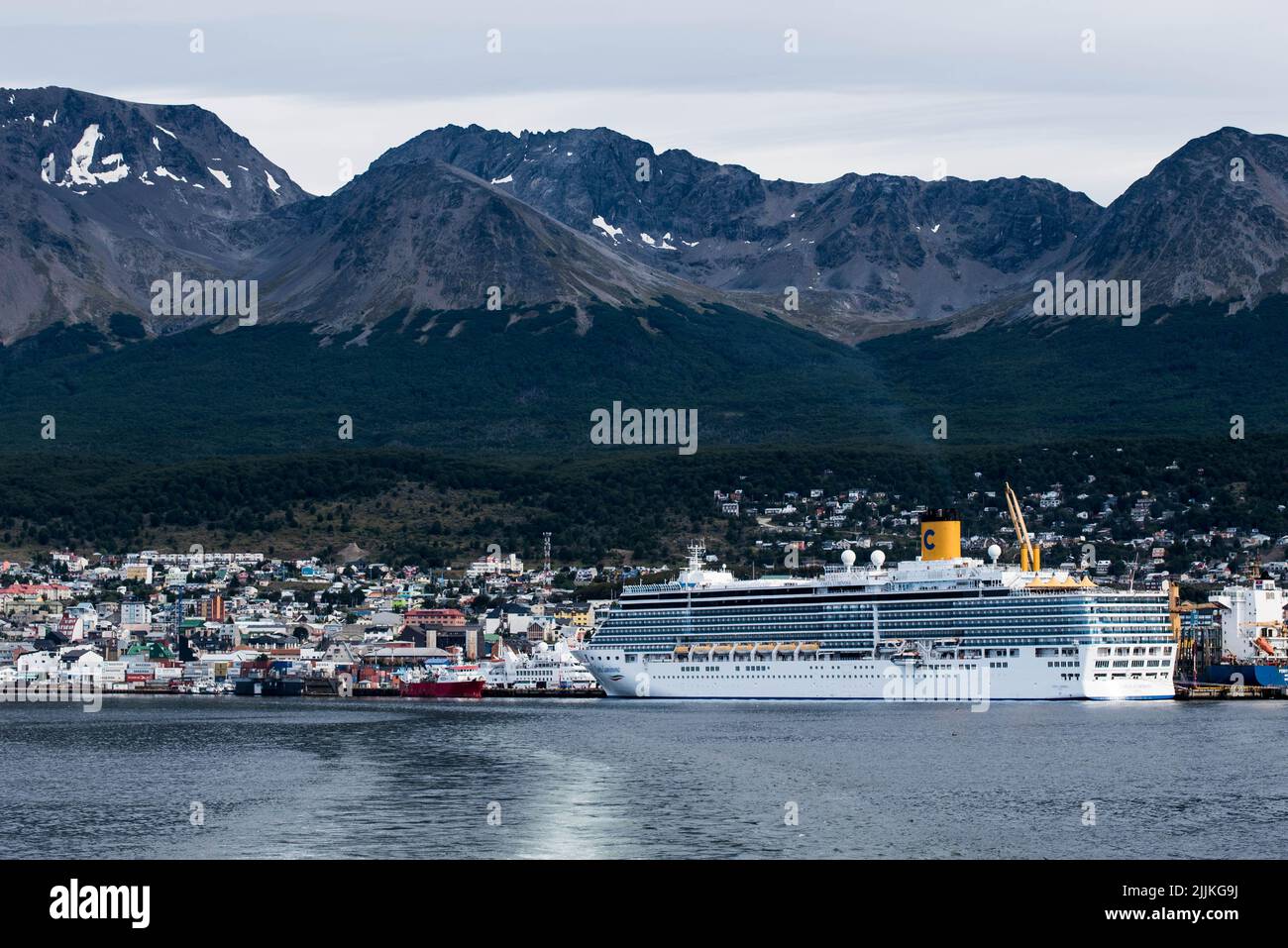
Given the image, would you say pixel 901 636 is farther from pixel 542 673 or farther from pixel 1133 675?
pixel 542 673

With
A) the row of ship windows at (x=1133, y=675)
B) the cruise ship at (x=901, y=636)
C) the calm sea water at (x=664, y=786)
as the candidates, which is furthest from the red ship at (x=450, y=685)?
the row of ship windows at (x=1133, y=675)

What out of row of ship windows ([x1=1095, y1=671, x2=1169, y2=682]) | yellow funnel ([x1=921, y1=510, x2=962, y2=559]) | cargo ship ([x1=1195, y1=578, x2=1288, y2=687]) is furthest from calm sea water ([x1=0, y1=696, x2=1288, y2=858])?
cargo ship ([x1=1195, y1=578, x2=1288, y2=687])

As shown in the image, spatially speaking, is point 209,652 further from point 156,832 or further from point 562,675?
point 156,832

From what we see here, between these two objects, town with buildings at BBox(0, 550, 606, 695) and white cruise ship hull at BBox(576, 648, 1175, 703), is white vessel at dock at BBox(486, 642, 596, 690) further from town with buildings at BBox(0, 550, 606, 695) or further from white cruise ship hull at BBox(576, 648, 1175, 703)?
white cruise ship hull at BBox(576, 648, 1175, 703)

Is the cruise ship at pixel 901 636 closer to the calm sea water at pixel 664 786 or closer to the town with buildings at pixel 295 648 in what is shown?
the calm sea water at pixel 664 786

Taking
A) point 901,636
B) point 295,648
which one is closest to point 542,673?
point 295,648
